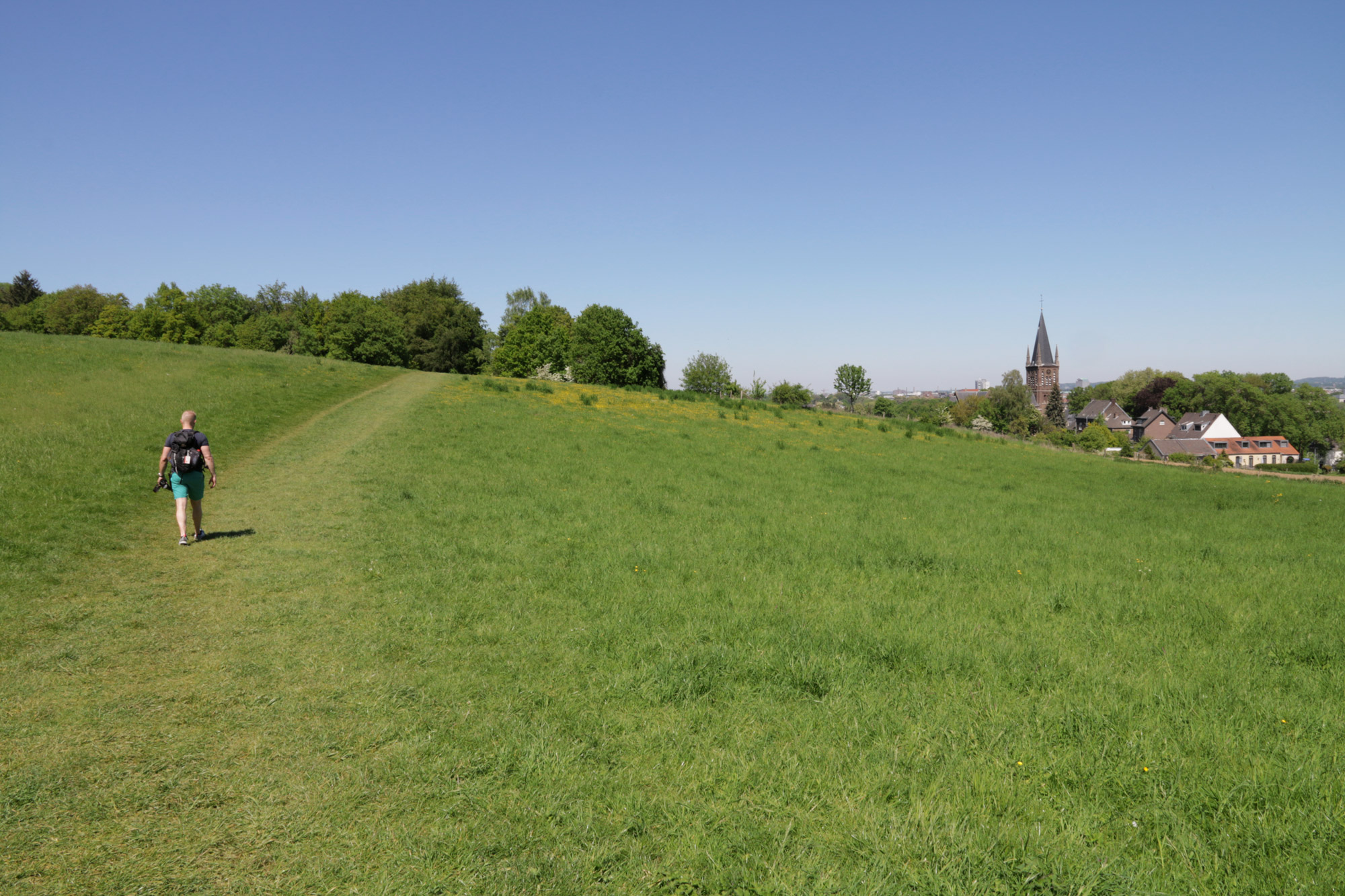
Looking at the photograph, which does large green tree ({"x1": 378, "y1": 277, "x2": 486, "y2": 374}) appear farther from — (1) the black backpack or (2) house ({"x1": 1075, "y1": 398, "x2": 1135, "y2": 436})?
(2) house ({"x1": 1075, "y1": 398, "x2": 1135, "y2": 436})

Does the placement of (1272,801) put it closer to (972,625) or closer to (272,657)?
(972,625)

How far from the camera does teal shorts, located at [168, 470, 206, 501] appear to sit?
11.0 metres

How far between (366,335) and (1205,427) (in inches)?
6285

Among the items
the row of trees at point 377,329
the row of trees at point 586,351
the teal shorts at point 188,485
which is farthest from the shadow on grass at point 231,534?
the row of trees at point 377,329

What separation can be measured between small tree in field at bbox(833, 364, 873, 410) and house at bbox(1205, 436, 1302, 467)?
73.9 metres

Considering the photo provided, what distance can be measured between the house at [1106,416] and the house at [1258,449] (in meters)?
23.0

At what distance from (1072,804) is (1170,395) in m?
188

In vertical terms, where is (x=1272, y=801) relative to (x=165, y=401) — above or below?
below

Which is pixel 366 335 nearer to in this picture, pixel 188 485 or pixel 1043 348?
pixel 188 485

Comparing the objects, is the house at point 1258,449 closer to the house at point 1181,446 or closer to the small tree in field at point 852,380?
the house at point 1181,446

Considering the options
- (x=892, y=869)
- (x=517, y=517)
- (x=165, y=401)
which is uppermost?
(x=165, y=401)

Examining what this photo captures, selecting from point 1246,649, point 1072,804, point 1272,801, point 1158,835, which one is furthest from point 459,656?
point 1246,649

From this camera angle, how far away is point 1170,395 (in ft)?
488

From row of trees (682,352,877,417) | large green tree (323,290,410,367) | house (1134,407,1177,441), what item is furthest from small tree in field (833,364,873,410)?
large green tree (323,290,410,367)
